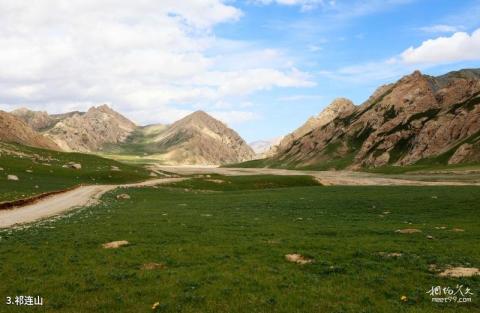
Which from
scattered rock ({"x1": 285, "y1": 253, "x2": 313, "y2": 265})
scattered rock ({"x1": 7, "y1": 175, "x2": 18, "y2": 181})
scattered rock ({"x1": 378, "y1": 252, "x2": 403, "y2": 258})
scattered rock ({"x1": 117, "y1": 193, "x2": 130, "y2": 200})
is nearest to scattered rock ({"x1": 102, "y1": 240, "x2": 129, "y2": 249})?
scattered rock ({"x1": 285, "y1": 253, "x2": 313, "y2": 265})

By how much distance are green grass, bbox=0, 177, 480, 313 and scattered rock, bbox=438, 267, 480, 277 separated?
0.68m

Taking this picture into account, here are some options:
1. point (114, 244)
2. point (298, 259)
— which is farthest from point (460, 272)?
point (114, 244)

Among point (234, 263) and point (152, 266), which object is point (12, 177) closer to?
point (152, 266)

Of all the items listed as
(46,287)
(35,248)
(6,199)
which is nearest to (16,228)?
(35,248)

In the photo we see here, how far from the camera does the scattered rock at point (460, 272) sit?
21016 millimetres

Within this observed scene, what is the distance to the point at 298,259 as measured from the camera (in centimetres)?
2512

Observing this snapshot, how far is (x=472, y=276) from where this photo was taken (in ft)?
67.7

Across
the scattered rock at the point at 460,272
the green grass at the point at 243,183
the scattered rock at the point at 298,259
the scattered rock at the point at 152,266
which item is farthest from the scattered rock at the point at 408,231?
the green grass at the point at 243,183

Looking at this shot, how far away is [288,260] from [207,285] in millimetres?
6782

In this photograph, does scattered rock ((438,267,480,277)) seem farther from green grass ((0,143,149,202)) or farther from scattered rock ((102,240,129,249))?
green grass ((0,143,149,202))

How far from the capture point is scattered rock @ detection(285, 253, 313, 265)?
24359mm

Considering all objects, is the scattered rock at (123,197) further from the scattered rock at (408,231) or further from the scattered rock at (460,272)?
the scattered rock at (460,272)

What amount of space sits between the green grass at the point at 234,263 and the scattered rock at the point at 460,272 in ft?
2.24

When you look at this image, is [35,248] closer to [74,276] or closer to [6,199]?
[74,276]
